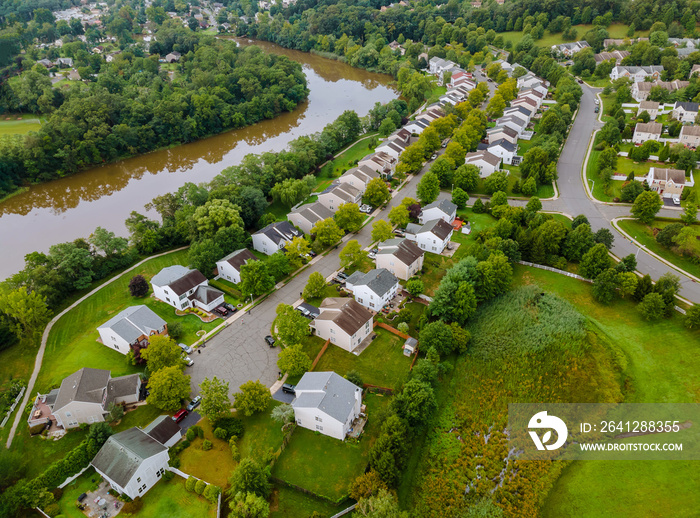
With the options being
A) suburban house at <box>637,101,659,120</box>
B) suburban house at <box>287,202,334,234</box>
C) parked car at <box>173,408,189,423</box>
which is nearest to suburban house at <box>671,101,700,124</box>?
suburban house at <box>637,101,659,120</box>

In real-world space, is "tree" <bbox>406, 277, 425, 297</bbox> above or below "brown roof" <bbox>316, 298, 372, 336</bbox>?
below

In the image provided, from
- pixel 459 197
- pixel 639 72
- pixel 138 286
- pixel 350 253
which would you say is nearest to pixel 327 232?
pixel 350 253

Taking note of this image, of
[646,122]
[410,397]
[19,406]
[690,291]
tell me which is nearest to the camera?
[410,397]

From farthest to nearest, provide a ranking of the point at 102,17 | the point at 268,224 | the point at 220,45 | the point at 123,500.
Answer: the point at 102,17
the point at 220,45
the point at 268,224
the point at 123,500

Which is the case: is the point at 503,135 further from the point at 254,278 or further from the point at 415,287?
the point at 254,278

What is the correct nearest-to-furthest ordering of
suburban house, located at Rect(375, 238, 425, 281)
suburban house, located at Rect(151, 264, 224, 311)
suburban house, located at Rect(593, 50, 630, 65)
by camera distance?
suburban house, located at Rect(151, 264, 224, 311)
suburban house, located at Rect(375, 238, 425, 281)
suburban house, located at Rect(593, 50, 630, 65)

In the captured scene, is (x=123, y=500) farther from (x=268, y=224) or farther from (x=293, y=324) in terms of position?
(x=268, y=224)

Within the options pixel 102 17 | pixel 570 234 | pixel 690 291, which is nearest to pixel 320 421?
pixel 570 234

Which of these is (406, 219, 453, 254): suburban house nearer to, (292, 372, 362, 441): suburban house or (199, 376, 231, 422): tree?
(292, 372, 362, 441): suburban house
